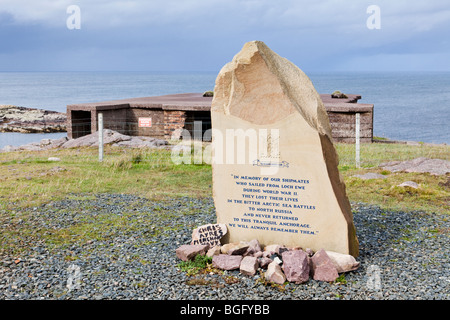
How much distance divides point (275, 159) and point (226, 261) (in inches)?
50.4

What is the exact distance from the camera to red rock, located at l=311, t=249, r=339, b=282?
5.59m

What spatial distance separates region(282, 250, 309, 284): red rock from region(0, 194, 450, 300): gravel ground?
8 centimetres

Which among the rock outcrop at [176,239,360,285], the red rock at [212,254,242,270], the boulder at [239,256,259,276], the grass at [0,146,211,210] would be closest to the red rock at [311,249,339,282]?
the rock outcrop at [176,239,360,285]

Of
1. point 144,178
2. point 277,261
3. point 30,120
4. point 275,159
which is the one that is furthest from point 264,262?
→ point 30,120

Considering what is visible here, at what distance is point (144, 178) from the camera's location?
11133 millimetres

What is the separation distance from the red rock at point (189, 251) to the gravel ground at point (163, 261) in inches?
3.8

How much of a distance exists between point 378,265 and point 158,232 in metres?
2.92

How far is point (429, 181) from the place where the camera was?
410 inches

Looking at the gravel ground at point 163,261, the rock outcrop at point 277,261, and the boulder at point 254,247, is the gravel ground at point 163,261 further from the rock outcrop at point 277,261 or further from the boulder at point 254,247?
the boulder at point 254,247

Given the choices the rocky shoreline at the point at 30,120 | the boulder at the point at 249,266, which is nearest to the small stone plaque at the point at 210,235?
the boulder at the point at 249,266

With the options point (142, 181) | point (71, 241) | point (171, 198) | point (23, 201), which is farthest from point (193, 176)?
point (71, 241)

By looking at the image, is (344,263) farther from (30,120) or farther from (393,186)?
(30,120)

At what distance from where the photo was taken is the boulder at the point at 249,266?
569 cm

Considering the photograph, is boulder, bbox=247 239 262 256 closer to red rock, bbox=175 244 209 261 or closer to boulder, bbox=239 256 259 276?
boulder, bbox=239 256 259 276
